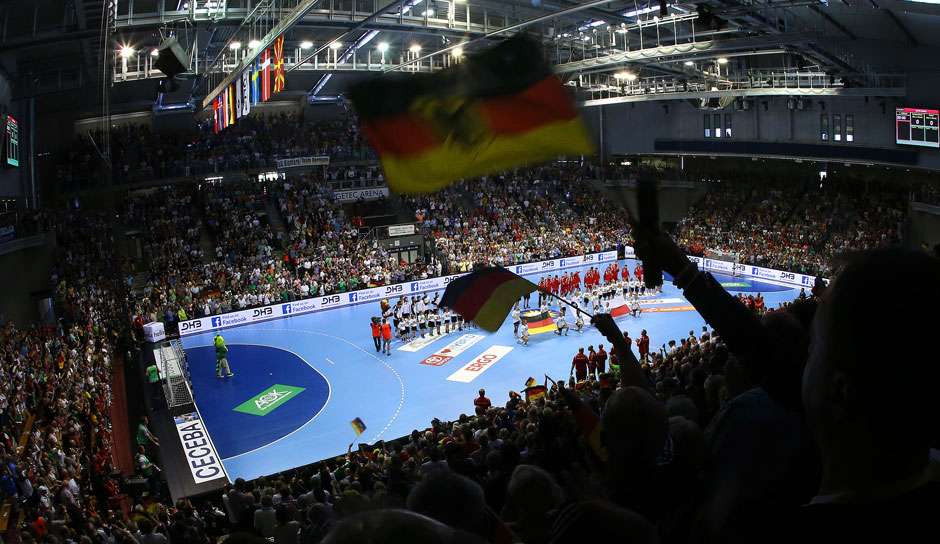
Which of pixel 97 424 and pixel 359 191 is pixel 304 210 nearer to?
pixel 359 191

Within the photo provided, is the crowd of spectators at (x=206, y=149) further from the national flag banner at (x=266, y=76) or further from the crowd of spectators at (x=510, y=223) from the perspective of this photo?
the national flag banner at (x=266, y=76)

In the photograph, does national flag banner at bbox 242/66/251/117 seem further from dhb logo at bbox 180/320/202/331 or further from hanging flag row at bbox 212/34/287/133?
dhb logo at bbox 180/320/202/331

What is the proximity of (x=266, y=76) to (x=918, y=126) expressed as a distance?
28.5m

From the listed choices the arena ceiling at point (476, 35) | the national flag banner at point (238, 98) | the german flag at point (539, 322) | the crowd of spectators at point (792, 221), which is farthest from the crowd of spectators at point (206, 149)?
the german flag at point (539, 322)

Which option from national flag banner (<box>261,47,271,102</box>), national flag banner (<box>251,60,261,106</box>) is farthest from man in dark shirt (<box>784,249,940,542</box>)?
national flag banner (<box>251,60,261,106</box>)

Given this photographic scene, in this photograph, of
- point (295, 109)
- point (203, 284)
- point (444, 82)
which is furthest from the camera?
point (295, 109)

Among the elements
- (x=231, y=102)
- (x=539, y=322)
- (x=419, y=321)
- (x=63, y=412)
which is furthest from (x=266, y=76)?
(x=539, y=322)

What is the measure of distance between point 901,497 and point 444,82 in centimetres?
419

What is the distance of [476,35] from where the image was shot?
1151 inches

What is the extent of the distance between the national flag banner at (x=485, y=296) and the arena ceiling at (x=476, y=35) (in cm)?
1473

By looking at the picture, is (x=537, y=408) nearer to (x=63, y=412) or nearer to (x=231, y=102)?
(x=63, y=412)

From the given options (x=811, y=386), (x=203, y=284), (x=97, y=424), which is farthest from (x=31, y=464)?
(x=203, y=284)

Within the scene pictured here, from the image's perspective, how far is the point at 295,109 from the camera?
49.7 meters

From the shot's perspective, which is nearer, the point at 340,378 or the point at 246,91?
the point at 246,91
